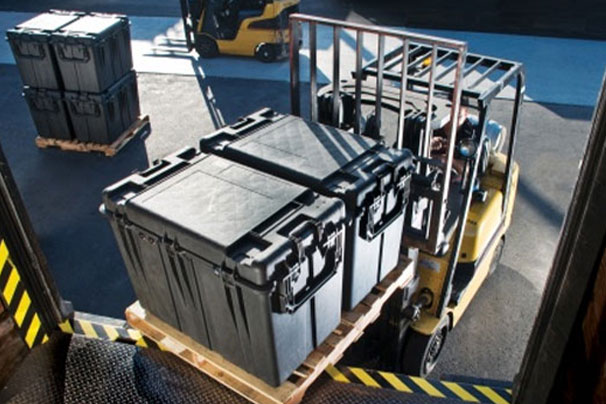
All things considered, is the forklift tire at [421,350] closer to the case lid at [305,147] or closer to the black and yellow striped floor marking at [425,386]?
the black and yellow striped floor marking at [425,386]

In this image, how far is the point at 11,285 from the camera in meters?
3.81

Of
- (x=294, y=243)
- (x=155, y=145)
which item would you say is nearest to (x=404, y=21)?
(x=155, y=145)

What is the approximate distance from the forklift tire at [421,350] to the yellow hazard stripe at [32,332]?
9.48 feet

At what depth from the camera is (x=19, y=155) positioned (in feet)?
28.8

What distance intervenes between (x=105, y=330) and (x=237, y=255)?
6.67ft

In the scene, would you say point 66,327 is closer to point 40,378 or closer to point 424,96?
point 40,378

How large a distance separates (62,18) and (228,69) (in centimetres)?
419

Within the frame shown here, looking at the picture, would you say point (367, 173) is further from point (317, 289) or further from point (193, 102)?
point (193, 102)

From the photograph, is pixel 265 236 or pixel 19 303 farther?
pixel 19 303

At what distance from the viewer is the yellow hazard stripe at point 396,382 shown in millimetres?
3435

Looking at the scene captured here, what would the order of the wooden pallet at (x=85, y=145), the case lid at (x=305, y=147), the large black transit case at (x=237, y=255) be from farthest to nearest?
the wooden pallet at (x=85, y=145) < the case lid at (x=305, y=147) < the large black transit case at (x=237, y=255)

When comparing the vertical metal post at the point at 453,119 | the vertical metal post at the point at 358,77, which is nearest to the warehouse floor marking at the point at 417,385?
the vertical metal post at the point at 453,119

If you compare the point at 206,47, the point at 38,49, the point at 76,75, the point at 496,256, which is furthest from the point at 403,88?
the point at 206,47

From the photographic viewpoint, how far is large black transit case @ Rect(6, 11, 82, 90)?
788cm
